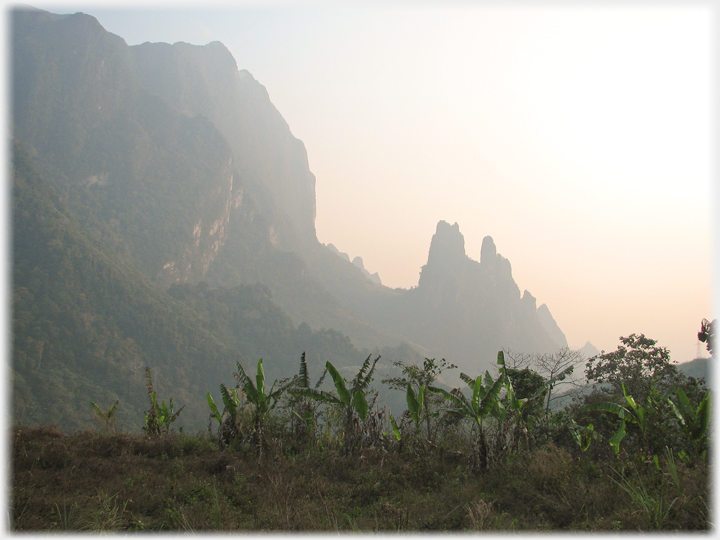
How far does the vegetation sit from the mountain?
147 feet

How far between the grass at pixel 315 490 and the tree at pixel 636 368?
7.36 meters

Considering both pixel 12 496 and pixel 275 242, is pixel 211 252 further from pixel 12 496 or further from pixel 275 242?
pixel 12 496

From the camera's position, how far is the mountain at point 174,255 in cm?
6400

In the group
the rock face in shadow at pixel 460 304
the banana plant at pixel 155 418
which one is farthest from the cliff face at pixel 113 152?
the banana plant at pixel 155 418

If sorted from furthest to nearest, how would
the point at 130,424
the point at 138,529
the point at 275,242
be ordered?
1. the point at 275,242
2. the point at 130,424
3. the point at 138,529

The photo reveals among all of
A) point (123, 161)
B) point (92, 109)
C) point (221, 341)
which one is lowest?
point (221, 341)

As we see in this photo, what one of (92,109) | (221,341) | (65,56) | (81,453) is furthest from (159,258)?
(81,453)

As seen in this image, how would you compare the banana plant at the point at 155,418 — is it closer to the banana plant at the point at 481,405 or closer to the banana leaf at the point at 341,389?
the banana leaf at the point at 341,389

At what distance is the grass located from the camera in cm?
478

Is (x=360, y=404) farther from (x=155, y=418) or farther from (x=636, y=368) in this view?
(x=636, y=368)

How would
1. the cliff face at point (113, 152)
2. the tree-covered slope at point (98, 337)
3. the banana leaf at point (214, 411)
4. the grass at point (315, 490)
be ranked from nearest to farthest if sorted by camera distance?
the grass at point (315, 490), the banana leaf at point (214, 411), the tree-covered slope at point (98, 337), the cliff face at point (113, 152)

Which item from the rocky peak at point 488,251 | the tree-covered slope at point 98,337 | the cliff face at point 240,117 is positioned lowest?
the tree-covered slope at point 98,337

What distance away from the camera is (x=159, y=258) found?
110m

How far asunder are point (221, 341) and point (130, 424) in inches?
1349
